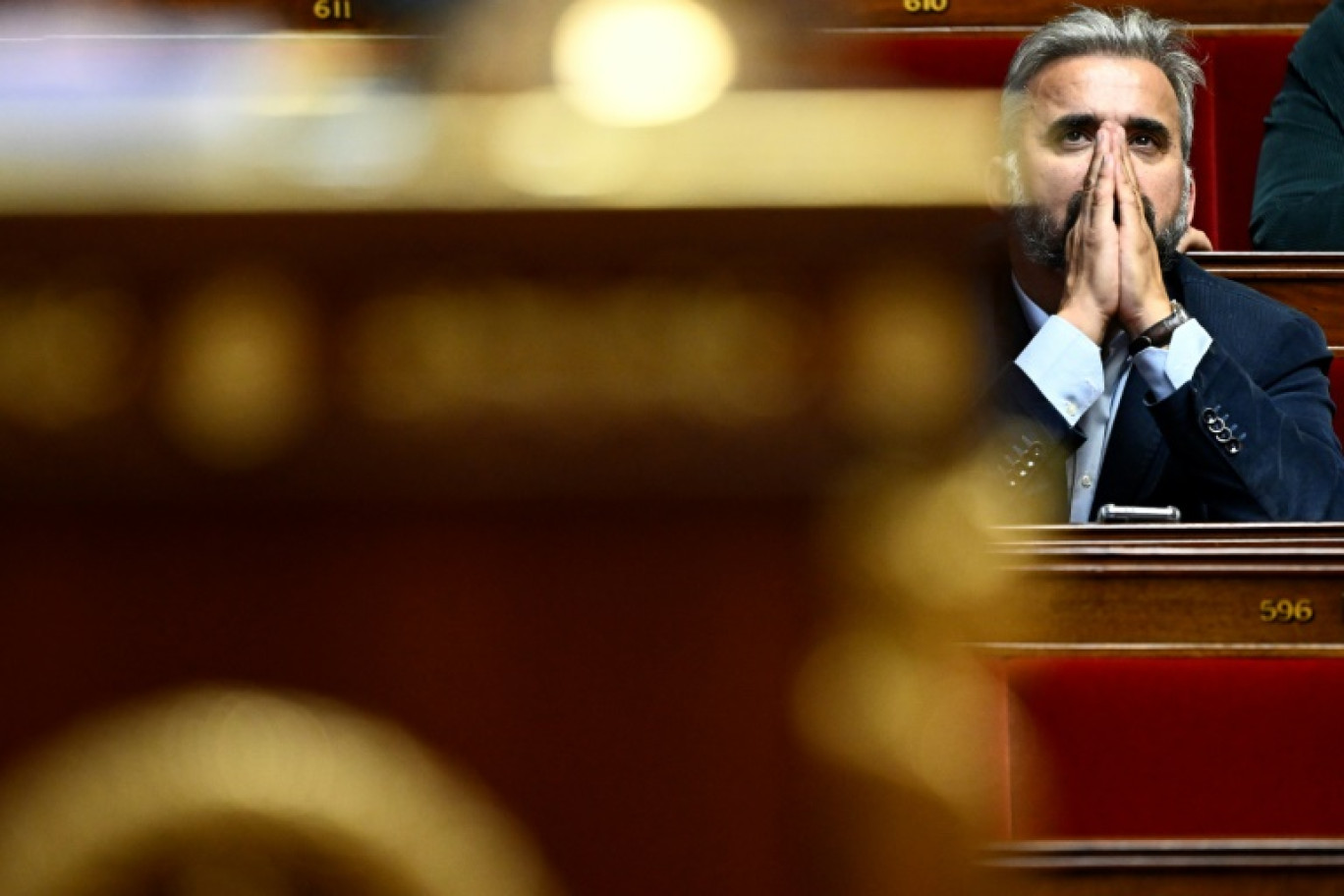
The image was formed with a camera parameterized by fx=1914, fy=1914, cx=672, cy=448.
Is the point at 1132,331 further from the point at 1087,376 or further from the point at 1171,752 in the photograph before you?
the point at 1171,752

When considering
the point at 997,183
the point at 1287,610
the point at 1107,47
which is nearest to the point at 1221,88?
the point at 1107,47

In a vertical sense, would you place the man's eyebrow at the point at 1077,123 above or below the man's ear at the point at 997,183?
above

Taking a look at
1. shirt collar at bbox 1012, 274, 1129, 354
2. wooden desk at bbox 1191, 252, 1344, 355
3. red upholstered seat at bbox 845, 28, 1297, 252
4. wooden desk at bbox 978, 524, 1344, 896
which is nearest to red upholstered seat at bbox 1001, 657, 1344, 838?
wooden desk at bbox 978, 524, 1344, 896

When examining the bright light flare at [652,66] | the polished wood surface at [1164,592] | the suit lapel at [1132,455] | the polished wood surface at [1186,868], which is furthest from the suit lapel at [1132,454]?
the bright light flare at [652,66]

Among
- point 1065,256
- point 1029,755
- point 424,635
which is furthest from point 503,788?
point 1065,256

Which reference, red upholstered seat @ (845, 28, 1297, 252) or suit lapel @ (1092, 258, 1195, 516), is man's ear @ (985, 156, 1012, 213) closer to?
suit lapel @ (1092, 258, 1195, 516)

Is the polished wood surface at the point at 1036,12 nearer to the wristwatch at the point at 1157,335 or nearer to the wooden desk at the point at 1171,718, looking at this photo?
the wristwatch at the point at 1157,335

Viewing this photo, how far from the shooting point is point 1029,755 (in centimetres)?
65

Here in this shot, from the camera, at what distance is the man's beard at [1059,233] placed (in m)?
0.92

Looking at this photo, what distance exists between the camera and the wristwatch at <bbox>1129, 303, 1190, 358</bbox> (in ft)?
2.82

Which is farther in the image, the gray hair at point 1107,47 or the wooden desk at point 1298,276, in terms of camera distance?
the wooden desk at point 1298,276

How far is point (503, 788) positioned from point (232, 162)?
0.13 metres

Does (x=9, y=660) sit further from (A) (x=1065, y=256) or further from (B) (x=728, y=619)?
(A) (x=1065, y=256)

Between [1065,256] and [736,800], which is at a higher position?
[1065,256]
